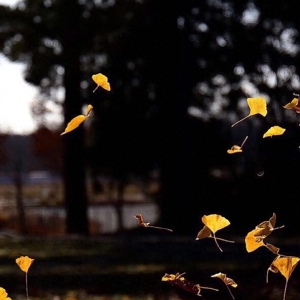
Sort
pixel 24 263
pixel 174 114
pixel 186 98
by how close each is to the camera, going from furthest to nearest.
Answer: pixel 174 114, pixel 186 98, pixel 24 263

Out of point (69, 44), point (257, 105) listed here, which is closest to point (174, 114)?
point (69, 44)

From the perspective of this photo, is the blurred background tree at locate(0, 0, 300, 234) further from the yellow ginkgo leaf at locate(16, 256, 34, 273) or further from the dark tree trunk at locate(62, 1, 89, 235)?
the yellow ginkgo leaf at locate(16, 256, 34, 273)

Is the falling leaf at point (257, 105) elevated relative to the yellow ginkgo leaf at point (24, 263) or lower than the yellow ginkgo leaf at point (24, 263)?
elevated

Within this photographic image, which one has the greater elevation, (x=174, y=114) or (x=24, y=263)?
(x=174, y=114)

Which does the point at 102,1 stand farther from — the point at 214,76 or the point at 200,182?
the point at 200,182

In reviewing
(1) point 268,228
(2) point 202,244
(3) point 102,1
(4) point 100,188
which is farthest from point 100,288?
(4) point 100,188

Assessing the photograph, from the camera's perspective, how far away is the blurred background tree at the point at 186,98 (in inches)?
758

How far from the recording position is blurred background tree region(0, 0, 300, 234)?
19266 millimetres

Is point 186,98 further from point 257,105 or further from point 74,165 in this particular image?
point 257,105

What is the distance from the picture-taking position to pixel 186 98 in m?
19.5

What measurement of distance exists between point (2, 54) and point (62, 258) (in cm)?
900

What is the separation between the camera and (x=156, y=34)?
784 inches

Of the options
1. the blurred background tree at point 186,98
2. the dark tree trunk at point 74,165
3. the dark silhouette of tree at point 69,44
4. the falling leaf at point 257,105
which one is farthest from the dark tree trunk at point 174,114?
the falling leaf at point 257,105

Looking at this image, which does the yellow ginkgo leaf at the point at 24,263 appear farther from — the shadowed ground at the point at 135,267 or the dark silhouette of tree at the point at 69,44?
the dark silhouette of tree at the point at 69,44
